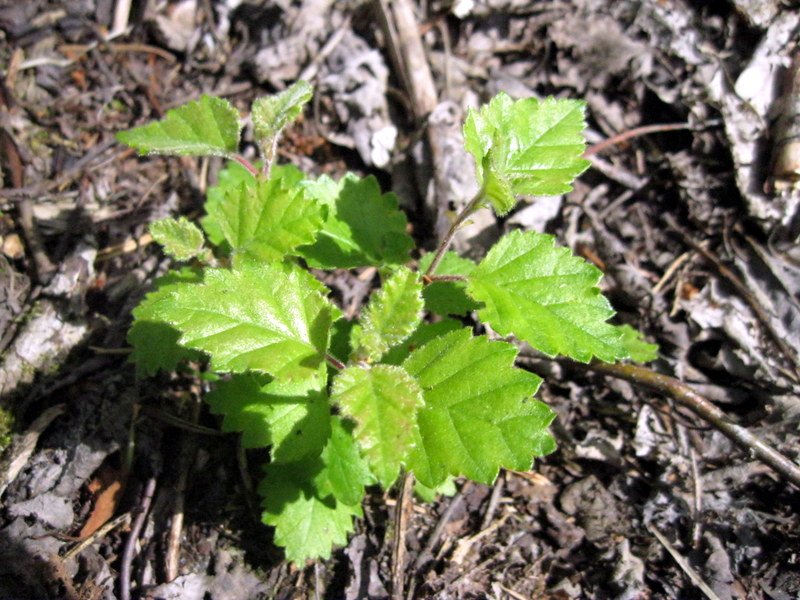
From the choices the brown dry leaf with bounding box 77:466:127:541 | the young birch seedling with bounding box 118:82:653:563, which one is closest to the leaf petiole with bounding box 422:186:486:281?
the young birch seedling with bounding box 118:82:653:563

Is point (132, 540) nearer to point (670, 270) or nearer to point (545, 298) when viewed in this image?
point (545, 298)

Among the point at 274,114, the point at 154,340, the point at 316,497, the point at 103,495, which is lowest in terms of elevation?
the point at 316,497

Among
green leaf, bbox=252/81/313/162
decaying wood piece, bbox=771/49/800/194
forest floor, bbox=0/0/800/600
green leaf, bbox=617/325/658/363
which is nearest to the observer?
green leaf, bbox=252/81/313/162

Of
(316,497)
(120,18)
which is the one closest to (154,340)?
(316,497)

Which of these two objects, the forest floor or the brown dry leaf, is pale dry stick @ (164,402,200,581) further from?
the brown dry leaf

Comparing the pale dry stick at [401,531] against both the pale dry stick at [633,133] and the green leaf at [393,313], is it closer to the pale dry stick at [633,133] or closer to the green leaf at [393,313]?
the green leaf at [393,313]

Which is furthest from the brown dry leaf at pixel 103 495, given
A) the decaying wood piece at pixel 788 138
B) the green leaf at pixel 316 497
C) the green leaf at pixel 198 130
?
the decaying wood piece at pixel 788 138
